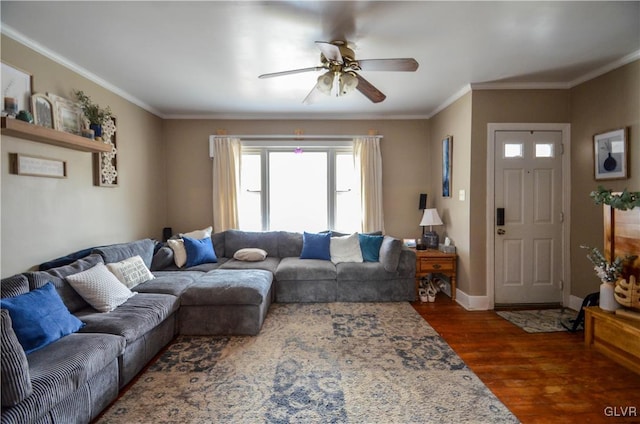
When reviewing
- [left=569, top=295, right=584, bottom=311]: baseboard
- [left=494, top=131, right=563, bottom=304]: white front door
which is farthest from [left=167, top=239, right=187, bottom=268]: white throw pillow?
[left=569, top=295, right=584, bottom=311]: baseboard

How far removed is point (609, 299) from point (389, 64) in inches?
108

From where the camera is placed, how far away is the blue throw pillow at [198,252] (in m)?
3.99

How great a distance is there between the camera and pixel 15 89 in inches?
96.0

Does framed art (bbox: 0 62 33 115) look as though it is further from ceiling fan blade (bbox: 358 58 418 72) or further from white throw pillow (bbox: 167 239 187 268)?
ceiling fan blade (bbox: 358 58 418 72)

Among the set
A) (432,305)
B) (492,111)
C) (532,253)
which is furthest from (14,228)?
(532,253)

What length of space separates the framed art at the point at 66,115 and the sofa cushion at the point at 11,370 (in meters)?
2.08

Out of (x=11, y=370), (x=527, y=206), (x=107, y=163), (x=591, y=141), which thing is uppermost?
(x=591, y=141)

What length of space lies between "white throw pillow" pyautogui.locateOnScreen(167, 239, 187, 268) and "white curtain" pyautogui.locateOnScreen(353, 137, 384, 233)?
263 centimetres

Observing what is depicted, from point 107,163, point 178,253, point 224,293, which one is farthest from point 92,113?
point 224,293

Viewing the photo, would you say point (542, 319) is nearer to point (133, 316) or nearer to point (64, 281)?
point (133, 316)

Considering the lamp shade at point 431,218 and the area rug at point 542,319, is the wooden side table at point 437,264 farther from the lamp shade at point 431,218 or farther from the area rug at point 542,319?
the area rug at point 542,319

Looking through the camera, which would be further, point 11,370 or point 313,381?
point 313,381

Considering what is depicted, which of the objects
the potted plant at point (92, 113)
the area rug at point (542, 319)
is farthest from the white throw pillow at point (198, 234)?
the area rug at point (542, 319)

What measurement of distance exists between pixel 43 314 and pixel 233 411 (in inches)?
53.0
